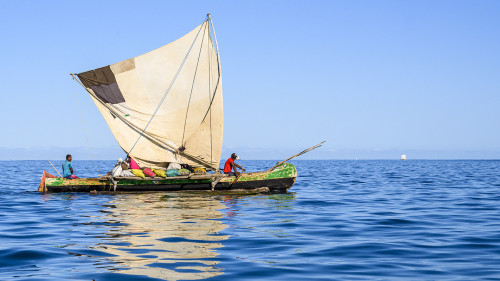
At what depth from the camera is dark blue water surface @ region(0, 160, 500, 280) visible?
9.70 metres

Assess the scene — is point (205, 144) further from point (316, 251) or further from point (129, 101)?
point (316, 251)

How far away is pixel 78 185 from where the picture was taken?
2722cm

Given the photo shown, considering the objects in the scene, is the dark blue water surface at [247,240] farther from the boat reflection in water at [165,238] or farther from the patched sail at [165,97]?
the patched sail at [165,97]

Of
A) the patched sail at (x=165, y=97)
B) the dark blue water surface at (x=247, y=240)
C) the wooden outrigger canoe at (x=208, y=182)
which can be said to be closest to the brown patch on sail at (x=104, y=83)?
the patched sail at (x=165, y=97)

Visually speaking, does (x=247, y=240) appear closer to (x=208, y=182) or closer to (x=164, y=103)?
(x=208, y=182)

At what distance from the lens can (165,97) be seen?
91.6ft

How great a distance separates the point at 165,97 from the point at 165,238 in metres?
15.6

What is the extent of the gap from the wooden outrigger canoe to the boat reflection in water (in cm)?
361

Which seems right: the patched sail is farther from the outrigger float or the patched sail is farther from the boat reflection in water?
the boat reflection in water

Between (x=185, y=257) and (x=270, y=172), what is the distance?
52.5 feet

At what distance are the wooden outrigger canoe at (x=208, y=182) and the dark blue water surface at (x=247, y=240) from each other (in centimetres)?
271

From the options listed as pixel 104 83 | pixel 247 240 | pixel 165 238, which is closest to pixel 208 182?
pixel 104 83

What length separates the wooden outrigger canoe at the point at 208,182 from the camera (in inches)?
1025

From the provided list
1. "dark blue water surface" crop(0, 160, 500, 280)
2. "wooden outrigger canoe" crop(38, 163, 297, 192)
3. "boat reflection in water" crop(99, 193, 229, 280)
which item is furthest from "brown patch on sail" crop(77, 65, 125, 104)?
"boat reflection in water" crop(99, 193, 229, 280)
